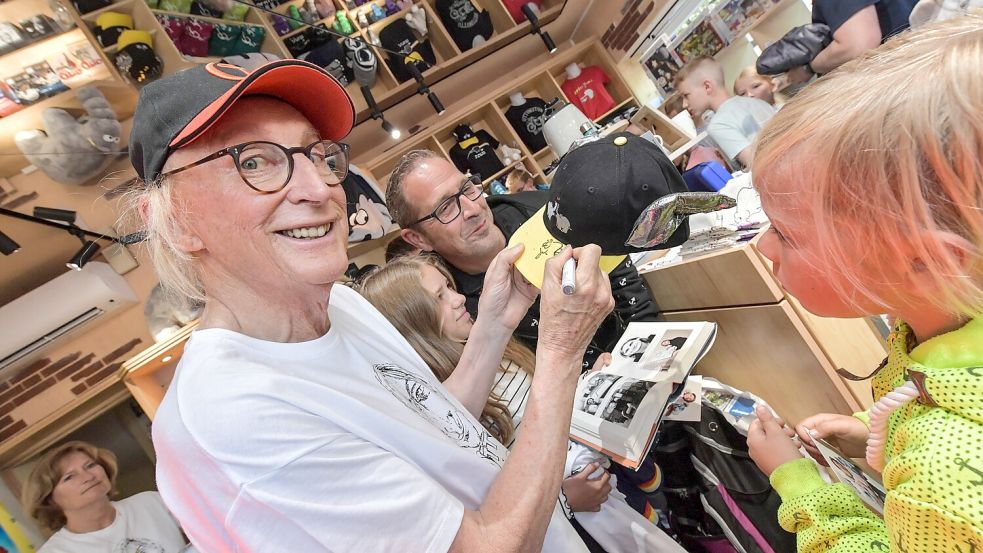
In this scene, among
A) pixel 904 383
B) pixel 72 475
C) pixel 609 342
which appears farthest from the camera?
pixel 72 475

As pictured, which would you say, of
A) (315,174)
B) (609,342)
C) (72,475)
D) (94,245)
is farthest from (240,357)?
(94,245)

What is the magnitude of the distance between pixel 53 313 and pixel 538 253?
341 centimetres

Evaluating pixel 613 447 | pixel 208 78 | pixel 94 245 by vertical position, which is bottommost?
pixel 613 447

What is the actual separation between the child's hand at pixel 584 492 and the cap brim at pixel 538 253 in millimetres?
553

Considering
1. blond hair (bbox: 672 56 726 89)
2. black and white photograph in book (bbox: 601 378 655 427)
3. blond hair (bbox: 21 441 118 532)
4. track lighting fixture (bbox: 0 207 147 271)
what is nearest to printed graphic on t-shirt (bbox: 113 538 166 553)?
blond hair (bbox: 21 441 118 532)

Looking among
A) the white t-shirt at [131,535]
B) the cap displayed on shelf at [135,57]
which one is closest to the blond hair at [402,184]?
the white t-shirt at [131,535]

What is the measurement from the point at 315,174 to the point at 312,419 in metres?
0.44

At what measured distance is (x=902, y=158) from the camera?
510 millimetres

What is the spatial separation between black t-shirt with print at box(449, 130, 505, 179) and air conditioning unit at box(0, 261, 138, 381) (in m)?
2.62

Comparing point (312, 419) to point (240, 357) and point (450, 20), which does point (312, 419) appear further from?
point (450, 20)

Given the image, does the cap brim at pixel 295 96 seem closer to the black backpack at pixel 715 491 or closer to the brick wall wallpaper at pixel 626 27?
the black backpack at pixel 715 491

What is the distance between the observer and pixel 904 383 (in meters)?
0.68

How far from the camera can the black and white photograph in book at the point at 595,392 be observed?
152 cm

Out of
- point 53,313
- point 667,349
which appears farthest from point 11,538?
point 667,349
